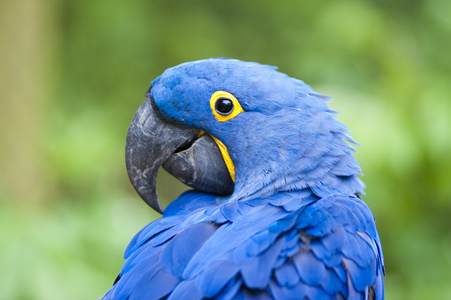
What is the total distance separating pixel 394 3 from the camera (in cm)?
321

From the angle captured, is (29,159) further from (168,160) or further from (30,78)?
(168,160)

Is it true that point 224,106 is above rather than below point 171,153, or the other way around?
above

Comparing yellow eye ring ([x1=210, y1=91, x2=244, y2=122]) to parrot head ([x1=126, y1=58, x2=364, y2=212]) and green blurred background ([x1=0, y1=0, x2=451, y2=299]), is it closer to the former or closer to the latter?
parrot head ([x1=126, y1=58, x2=364, y2=212])

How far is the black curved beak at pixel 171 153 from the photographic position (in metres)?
1.31

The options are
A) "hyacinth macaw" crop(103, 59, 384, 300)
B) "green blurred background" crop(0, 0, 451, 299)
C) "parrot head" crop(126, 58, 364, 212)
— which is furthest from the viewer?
"green blurred background" crop(0, 0, 451, 299)

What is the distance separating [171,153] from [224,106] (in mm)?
180

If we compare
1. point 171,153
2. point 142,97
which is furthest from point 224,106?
point 142,97

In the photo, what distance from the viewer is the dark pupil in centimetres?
127

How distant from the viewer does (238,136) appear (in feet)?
4.18

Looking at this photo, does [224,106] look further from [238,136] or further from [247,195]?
[247,195]

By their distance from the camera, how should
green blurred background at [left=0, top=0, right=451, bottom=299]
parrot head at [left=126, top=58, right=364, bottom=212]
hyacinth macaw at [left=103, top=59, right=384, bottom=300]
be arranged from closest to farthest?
hyacinth macaw at [left=103, top=59, right=384, bottom=300] < parrot head at [left=126, top=58, right=364, bottom=212] < green blurred background at [left=0, top=0, right=451, bottom=299]

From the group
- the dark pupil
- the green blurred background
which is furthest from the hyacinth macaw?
the green blurred background

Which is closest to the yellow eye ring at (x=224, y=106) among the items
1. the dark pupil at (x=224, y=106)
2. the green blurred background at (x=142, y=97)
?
the dark pupil at (x=224, y=106)

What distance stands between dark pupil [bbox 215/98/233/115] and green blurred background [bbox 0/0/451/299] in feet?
2.83
